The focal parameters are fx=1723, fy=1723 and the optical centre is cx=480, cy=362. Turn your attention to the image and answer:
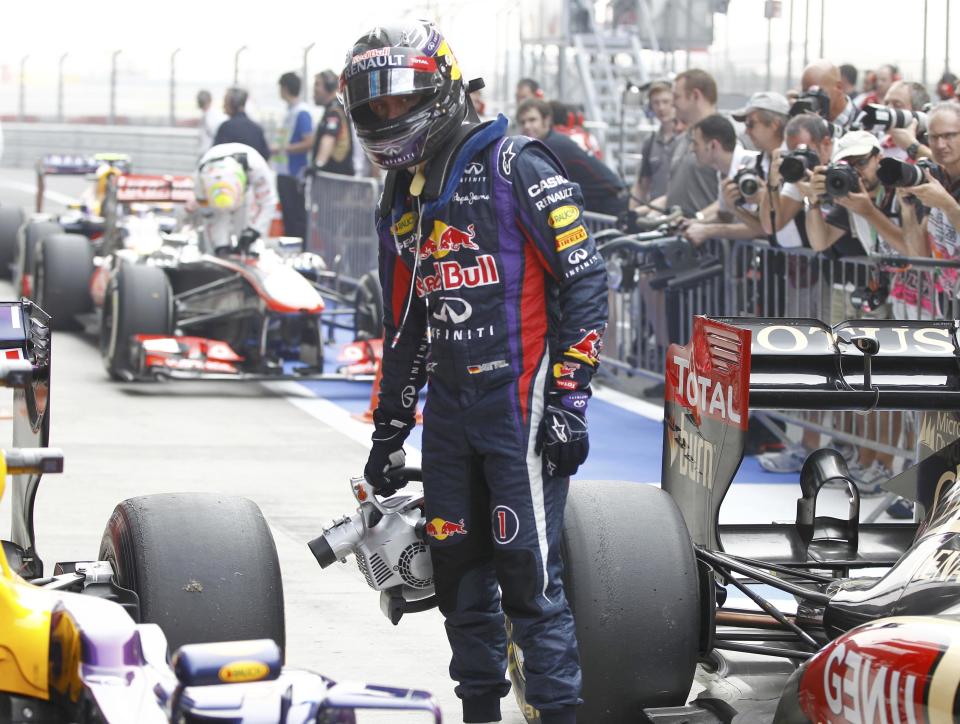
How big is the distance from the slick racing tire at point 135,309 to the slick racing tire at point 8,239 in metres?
6.47

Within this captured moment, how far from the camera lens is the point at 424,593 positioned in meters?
4.65

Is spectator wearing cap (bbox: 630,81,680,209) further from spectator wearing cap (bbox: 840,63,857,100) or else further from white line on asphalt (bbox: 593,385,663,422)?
spectator wearing cap (bbox: 840,63,857,100)

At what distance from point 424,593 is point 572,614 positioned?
456mm

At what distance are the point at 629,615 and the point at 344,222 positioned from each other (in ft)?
41.3

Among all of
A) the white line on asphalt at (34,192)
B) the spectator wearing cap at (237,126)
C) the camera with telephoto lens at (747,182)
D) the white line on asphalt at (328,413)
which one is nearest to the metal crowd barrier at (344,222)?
the spectator wearing cap at (237,126)

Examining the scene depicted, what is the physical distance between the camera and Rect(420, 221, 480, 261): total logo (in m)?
4.32

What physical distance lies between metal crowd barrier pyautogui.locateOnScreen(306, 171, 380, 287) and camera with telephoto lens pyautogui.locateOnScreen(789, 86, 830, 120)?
6356 millimetres

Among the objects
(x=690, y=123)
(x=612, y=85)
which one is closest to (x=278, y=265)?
(x=690, y=123)

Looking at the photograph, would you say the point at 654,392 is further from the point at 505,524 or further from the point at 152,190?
the point at 505,524

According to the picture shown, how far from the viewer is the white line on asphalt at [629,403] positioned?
1101cm

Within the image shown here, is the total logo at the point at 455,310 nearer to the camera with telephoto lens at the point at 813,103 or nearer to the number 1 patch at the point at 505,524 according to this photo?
the number 1 patch at the point at 505,524

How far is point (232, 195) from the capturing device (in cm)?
1188

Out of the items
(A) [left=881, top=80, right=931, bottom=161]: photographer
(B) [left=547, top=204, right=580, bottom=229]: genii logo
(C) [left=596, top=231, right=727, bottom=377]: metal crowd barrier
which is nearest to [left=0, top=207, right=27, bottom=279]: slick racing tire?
(C) [left=596, top=231, right=727, bottom=377]: metal crowd barrier

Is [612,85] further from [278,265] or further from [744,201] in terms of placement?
[744,201]
